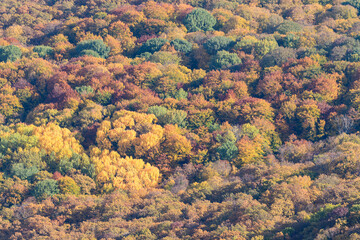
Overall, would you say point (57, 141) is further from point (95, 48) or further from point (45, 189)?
point (95, 48)

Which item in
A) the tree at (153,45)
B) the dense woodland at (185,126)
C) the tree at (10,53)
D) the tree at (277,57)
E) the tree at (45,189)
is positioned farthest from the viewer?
the tree at (153,45)

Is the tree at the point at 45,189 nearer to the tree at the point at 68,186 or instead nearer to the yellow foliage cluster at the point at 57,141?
the tree at the point at 68,186

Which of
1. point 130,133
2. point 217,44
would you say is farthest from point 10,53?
point 130,133

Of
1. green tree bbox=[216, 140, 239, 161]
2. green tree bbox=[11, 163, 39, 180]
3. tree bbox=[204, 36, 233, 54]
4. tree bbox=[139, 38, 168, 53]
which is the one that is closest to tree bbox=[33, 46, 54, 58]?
tree bbox=[139, 38, 168, 53]

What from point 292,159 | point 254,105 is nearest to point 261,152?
point 292,159

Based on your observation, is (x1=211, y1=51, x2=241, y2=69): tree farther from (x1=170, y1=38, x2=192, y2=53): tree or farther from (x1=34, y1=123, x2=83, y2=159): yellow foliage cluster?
(x1=34, y1=123, x2=83, y2=159): yellow foliage cluster

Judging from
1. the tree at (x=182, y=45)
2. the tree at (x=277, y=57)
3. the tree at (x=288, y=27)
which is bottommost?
the tree at (x=182, y=45)

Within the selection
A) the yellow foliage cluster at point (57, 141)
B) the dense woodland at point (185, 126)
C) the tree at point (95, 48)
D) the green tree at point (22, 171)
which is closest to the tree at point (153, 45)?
the dense woodland at point (185, 126)
